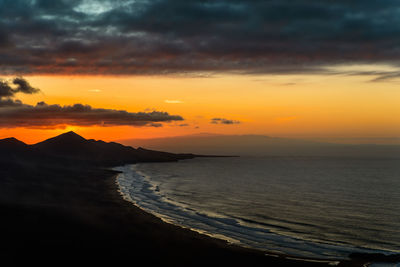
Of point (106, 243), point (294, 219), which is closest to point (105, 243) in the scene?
point (106, 243)

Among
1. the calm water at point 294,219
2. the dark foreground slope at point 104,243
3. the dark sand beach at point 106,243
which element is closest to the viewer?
the dark foreground slope at point 104,243

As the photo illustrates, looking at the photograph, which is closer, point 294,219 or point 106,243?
point 106,243

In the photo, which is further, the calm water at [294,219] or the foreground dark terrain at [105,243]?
the calm water at [294,219]

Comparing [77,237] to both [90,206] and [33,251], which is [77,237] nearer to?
[33,251]

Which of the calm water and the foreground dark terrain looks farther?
the calm water

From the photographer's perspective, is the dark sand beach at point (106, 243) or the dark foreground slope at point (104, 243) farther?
the dark sand beach at point (106, 243)

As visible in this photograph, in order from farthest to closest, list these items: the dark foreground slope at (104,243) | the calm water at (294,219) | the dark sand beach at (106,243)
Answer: the calm water at (294,219), the dark sand beach at (106,243), the dark foreground slope at (104,243)

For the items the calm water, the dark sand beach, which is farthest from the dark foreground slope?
the calm water

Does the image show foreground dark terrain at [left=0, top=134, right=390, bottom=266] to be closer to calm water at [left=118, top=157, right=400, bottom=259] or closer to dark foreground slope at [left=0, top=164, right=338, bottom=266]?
dark foreground slope at [left=0, top=164, right=338, bottom=266]

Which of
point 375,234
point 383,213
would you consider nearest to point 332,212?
point 383,213

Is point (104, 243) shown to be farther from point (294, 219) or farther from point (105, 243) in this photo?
point (294, 219)

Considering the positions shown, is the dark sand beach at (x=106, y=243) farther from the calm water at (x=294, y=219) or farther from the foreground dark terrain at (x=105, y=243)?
the calm water at (x=294, y=219)

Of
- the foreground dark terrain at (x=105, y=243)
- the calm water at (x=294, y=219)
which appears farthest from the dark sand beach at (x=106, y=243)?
the calm water at (x=294, y=219)

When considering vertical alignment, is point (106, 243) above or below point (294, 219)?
above
